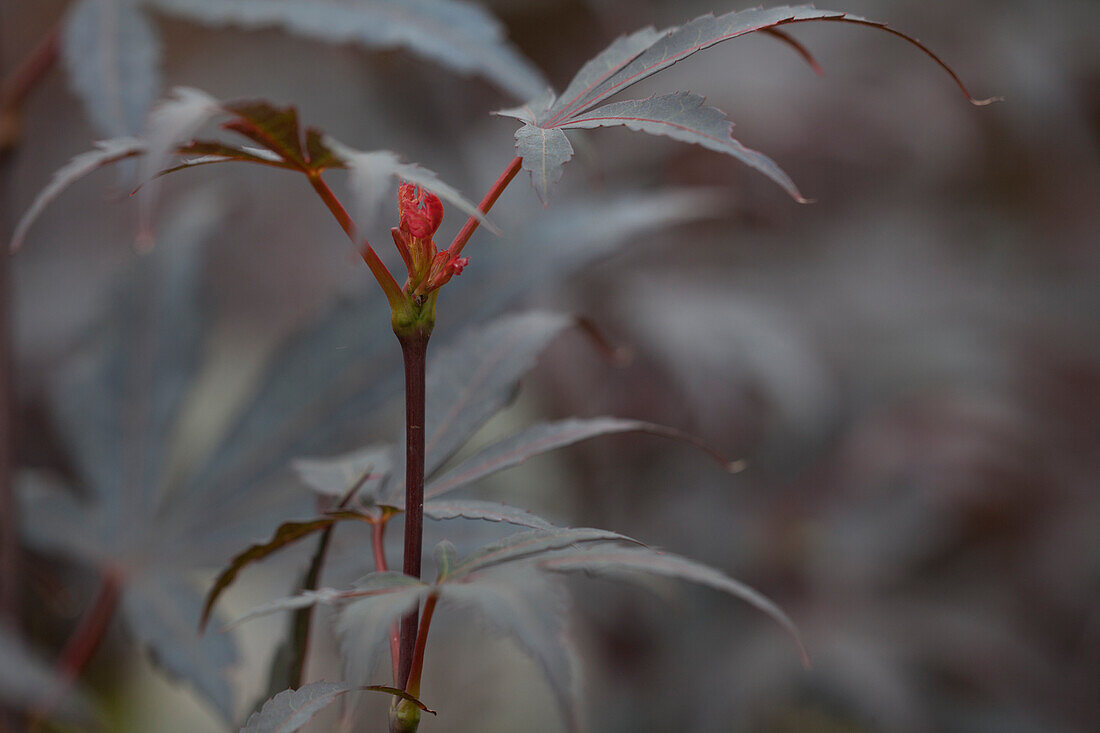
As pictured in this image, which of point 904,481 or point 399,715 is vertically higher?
point 399,715

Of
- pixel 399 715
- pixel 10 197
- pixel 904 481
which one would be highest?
pixel 10 197

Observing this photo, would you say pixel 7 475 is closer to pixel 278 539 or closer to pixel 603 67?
pixel 278 539

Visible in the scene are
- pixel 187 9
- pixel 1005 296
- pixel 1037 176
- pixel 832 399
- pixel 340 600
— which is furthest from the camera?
pixel 1037 176

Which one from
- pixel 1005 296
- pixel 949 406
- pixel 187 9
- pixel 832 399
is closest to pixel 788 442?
pixel 832 399

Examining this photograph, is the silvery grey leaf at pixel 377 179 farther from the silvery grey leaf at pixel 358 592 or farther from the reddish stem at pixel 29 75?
the reddish stem at pixel 29 75

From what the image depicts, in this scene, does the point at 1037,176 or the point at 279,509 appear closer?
the point at 279,509

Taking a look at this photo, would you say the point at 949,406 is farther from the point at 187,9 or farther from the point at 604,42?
the point at 187,9

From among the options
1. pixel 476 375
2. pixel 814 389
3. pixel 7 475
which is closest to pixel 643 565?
pixel 476 375
